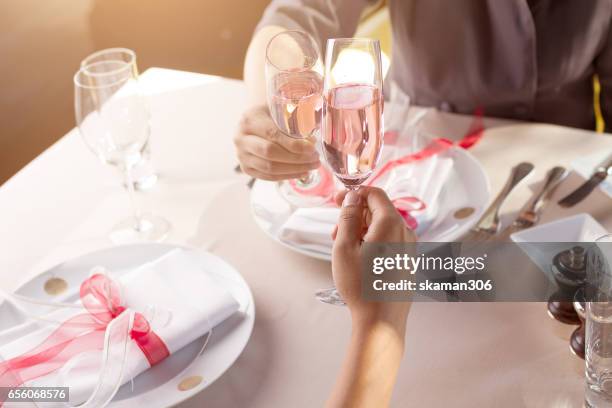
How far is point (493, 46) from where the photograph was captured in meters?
1.53

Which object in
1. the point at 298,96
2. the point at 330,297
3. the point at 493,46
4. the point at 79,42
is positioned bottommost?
the point at 79,42

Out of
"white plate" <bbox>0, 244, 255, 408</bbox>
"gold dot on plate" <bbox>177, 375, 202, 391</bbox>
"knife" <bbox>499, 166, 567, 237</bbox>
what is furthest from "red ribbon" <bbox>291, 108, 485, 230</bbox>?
"gold dot on plate" <bbox>177, 375, 202, 391</bbox>

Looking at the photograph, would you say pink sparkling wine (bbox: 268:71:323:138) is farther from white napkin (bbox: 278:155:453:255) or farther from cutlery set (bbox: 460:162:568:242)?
cutlery set (bbox: 460:162:568:242)

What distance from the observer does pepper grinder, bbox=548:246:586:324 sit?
92cm

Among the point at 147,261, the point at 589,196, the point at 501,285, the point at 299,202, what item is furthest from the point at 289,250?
the point at 589,196

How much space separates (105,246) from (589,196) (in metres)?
0.78

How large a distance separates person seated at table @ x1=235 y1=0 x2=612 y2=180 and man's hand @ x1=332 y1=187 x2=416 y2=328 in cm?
61

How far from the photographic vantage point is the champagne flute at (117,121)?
111cm

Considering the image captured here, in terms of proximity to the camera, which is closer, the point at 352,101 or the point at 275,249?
the point at 352,101

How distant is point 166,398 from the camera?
2.77 feet

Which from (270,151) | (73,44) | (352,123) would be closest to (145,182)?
(270,151)

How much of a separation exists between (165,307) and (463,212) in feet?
1.57

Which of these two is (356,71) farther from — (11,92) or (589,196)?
(11,92)

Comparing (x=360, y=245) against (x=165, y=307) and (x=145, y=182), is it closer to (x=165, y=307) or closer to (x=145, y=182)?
(x=165, y=307)
